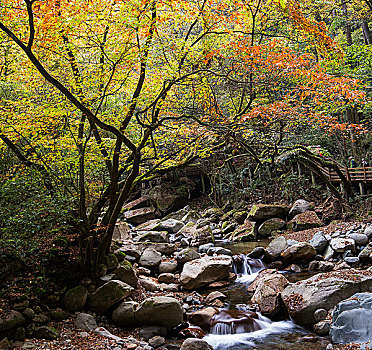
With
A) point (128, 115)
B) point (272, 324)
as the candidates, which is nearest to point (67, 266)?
point (128, 115)

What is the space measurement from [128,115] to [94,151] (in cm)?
138

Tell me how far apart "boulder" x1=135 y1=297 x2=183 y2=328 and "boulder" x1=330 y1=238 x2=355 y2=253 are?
19.3 ft

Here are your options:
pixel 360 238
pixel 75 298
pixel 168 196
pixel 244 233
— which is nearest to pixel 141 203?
pixel 168 196

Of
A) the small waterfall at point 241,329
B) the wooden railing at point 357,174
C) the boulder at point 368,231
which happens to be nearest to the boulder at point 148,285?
the small waterfall at point 241,329

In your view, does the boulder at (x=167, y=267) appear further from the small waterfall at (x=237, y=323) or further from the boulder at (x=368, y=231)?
the boulder at (x=368, y=231)

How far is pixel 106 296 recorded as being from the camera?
19.8ft

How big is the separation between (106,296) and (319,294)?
4.20m

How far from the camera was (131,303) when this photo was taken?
6.02 metres

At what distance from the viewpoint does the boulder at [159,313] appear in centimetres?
562

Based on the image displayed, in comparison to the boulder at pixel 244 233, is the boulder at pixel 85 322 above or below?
above

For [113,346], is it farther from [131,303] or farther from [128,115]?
[128,115]

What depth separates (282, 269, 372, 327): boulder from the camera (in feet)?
18.6

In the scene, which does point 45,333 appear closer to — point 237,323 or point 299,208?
point 237,323

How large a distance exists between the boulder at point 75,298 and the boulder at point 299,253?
6231 millimetres
